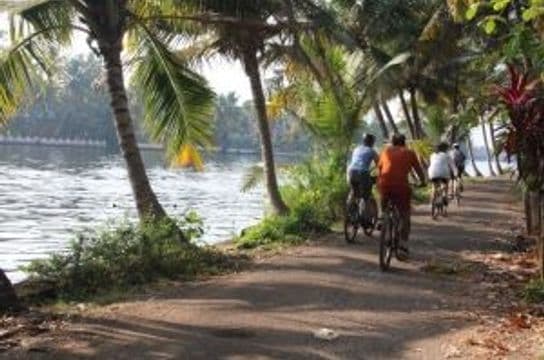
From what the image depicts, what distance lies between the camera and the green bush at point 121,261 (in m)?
10.3

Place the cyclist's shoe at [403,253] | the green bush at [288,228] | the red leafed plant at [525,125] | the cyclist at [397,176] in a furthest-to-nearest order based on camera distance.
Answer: the green bush at [288,228]
the cyclist's shoe at [403,253]
the cyclist at [397,176]
the red leafed plant at [525,125]

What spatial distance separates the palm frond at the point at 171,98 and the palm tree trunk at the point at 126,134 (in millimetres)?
817

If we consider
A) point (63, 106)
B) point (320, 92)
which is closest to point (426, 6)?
point (320, 92)

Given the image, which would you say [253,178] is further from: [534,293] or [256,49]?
[534,293]

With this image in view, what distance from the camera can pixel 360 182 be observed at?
1391cm

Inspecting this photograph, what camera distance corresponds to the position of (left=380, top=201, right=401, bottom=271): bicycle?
38.0 feet

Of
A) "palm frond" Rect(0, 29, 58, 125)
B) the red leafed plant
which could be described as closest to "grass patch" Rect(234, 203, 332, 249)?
"palm frond" Rect(0, 29, 58, 125)

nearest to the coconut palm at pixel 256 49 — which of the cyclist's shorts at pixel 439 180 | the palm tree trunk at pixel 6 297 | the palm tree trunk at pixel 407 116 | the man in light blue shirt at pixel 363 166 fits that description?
the man in light blue shirt at pixel 363 166

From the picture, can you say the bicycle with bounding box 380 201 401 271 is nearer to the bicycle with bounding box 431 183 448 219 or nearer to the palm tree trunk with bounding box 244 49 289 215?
the palm tree trunk with bounding box 244 49 289 215

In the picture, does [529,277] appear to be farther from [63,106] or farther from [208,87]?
[63,106]

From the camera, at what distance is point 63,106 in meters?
122

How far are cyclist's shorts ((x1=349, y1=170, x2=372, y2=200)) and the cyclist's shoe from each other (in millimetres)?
1459

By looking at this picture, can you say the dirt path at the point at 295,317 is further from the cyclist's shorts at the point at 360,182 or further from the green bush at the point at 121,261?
the cyclist's shorts at the point at 360,182

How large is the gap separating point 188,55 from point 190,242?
266 inches
